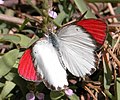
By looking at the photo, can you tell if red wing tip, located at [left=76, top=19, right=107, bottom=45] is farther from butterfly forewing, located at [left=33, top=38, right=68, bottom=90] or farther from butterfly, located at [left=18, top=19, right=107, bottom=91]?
butterfly forewing, located at [left=33, top=38, right=68, bottom=90]

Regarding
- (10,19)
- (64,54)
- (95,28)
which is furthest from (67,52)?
(10,19)

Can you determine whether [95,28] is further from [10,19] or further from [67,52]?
[10,19]

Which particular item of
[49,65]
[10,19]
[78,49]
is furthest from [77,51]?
[10,19]

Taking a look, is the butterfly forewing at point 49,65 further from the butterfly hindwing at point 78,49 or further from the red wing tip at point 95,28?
the red wing tip at point 95,28

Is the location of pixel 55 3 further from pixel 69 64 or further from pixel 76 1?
pixel 69 64

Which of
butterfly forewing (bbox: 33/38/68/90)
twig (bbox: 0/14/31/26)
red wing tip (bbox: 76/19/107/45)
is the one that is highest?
twig (bbox: 0/14/31/26)

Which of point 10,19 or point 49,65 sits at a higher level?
point 10,19

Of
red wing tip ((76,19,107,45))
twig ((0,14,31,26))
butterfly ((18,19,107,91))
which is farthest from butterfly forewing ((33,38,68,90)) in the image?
twig ((0,14,31,26))

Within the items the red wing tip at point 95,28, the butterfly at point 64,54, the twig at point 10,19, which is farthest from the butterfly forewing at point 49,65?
the twig at point 10,19

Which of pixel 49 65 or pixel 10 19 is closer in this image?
pixel 49 65
